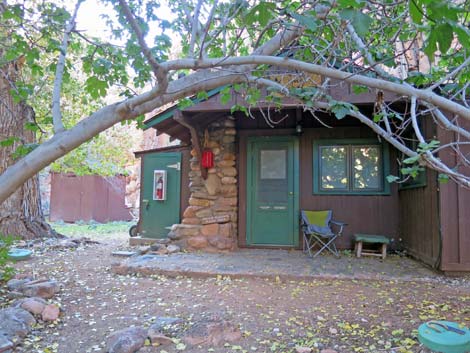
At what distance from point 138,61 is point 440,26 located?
106 inches

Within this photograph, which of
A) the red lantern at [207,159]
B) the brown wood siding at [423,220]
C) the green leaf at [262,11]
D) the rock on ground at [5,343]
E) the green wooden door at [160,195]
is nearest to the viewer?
the green leaf at [262,11]

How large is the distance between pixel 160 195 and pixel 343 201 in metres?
3.44

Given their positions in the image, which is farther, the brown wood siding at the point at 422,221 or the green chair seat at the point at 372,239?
the green chair seat at the point at 372,239

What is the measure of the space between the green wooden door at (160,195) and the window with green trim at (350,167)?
270cm

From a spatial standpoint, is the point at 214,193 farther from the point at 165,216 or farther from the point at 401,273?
the point at 401,273

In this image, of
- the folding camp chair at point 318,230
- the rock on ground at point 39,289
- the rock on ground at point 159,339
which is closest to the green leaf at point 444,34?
the rock on ground at point 159,339

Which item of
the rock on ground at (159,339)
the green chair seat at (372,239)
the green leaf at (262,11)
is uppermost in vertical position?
the green leaf at (262,11)

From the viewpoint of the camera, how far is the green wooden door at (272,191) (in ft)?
19.3

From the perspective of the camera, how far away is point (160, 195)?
6.90 meters

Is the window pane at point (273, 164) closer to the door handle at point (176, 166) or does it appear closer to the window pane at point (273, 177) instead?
the window pane at point (273, 177)

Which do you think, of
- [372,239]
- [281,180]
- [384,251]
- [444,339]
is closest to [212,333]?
[444,339]

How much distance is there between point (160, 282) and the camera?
4168mm

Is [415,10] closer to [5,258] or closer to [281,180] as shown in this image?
[5,258]

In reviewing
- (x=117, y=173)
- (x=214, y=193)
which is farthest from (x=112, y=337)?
(x=117, y=173)
